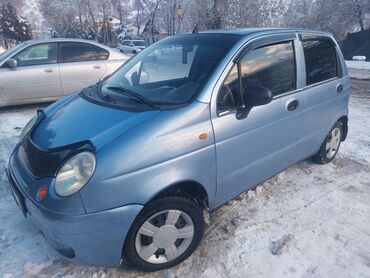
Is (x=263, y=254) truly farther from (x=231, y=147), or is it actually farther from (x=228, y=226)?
(x=231, y=147)

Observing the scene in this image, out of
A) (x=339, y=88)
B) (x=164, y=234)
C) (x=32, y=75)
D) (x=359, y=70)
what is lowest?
(x=359, y=70)

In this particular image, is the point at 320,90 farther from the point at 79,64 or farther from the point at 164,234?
the point at 79,64

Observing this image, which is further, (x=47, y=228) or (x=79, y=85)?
(x=79, y=85)

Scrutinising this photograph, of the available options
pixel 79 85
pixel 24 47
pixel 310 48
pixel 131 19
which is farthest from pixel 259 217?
Result: pixel 131 19

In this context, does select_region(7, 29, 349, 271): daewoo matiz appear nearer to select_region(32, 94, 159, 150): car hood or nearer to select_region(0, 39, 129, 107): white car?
select_region(32, 94, 159, 150): car hood

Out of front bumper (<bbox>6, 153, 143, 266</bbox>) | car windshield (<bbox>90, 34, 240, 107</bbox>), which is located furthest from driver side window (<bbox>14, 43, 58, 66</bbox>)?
front bumper (<bbox>6, 153, 143, 266</bbox>)

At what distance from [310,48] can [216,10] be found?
620 inches

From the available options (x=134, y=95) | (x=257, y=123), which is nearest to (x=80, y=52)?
(x=134, y=95)

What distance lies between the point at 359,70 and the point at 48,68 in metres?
12.5

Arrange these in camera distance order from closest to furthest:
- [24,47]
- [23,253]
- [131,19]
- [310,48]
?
[23,253] < [310,48] < [24,47] < [131,19]

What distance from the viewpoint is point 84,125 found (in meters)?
2.43

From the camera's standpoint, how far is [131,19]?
198 ft

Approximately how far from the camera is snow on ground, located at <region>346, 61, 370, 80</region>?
12102 mm

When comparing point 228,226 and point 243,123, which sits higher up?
point 243,123
